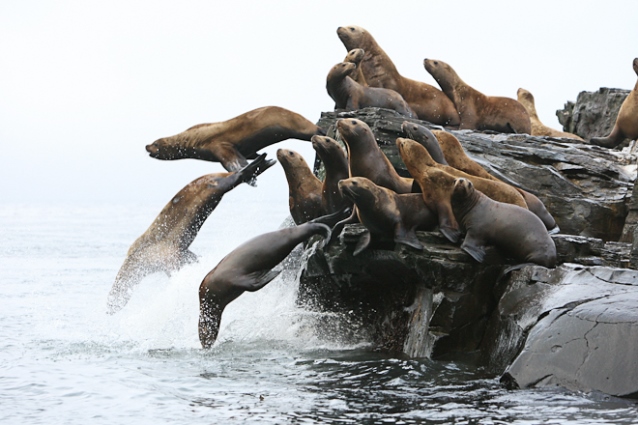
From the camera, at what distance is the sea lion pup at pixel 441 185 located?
8016 millimetres

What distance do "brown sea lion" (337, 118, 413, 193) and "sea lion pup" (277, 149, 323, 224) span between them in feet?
2.32

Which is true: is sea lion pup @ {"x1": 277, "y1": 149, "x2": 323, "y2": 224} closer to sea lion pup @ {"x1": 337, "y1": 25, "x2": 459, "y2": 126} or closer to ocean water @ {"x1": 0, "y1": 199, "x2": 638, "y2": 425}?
ocean water @ {"x1": 0, "y1": 199, "x2": 638, "y2": 425}

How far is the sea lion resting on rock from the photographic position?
8.91 meters

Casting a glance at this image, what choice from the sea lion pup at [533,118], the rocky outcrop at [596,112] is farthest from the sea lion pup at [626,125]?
the rocky outcrop at [596,112]

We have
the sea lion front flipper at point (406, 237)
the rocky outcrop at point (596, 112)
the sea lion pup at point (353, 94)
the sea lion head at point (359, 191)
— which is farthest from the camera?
the rocky outcrop at point (596, 112)

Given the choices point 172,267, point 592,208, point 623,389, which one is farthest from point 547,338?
point 172,267

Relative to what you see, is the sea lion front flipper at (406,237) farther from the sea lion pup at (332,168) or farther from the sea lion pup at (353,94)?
the sea lion pup at (353,94)

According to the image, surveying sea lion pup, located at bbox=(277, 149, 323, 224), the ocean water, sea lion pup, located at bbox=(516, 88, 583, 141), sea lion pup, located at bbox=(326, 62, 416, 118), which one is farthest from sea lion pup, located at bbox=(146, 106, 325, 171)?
sea lion pup, located at bbox=(516, 88, 583, 141)

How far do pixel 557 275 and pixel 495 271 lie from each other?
1.92ft

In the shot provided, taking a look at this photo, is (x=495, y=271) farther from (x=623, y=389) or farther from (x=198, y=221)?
(x=198, y=221)

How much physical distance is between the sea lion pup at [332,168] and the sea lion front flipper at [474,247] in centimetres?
174

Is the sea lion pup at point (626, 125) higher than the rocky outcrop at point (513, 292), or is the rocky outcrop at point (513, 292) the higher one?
the sea lion pup at point (626, 125)

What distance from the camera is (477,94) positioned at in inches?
512

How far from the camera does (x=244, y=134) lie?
10977mm
